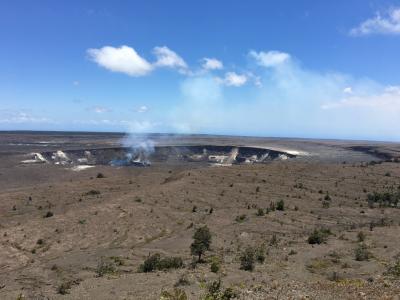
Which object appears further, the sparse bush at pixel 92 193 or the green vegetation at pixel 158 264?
the sparse bush at pixel 92 193

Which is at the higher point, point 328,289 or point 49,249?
point 328,289

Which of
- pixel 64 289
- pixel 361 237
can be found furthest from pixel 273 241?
pixel 64 289

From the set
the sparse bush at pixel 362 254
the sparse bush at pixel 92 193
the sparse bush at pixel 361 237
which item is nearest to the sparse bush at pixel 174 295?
the sparse bush at pixel 362 254

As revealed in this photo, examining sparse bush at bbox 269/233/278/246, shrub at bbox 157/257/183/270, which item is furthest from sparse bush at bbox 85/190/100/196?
shrub at bbox 157/257/183/270

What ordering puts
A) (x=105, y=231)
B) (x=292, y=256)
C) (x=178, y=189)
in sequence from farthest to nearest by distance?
1. (x=178, y=189)
2. (x=105, y=231)
3. (x=292, y=256)

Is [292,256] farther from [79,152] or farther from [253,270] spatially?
[79,152]

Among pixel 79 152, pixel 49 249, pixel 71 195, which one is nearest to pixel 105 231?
pixel 49 249

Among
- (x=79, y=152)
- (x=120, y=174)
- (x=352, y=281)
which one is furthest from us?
(x=79, y=152)

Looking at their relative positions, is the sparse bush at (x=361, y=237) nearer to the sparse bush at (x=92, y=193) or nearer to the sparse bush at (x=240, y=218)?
the sparse bush at (x=240, y=218)

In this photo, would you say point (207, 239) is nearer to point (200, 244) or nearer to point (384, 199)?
point (200, 244)
